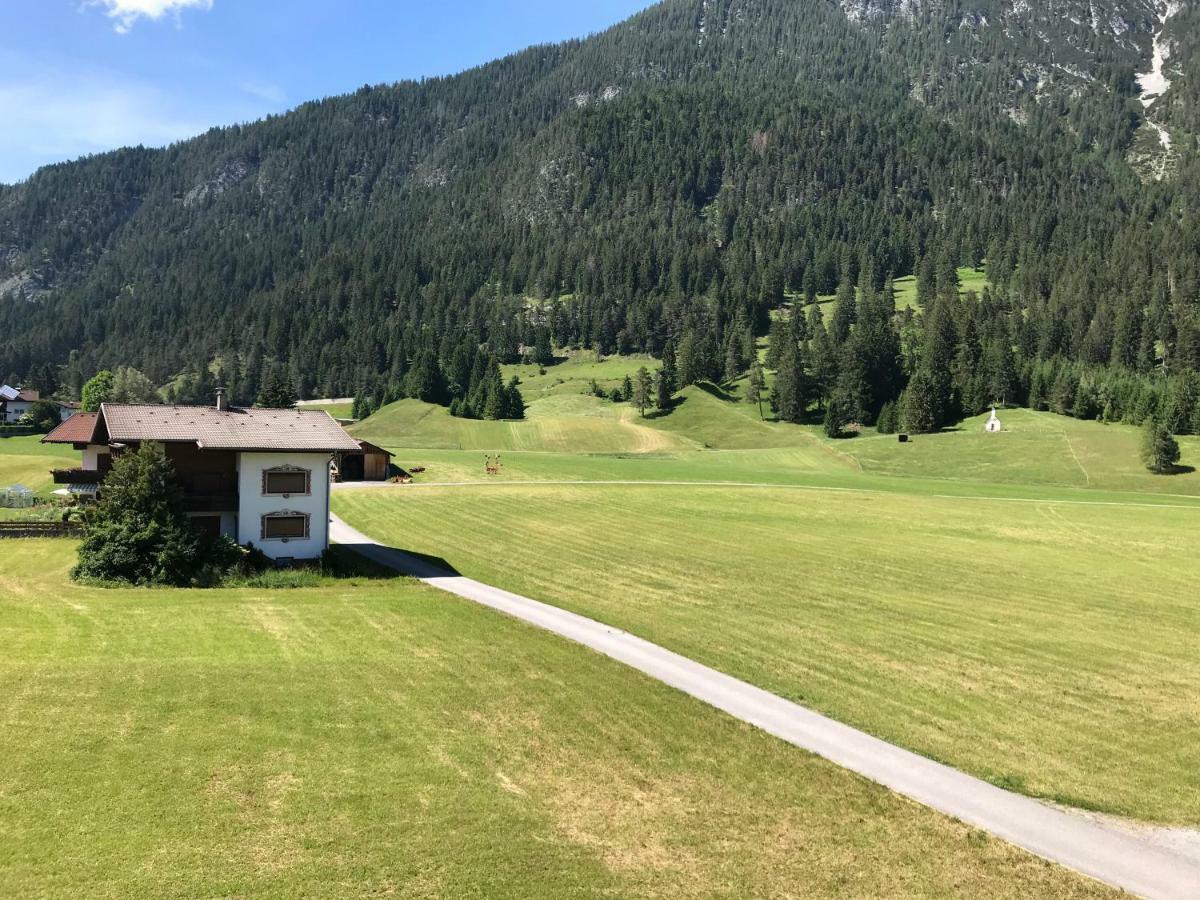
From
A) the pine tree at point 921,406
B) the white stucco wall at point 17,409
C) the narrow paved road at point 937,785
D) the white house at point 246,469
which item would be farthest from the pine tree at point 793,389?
the white stucco wall at point 17,409

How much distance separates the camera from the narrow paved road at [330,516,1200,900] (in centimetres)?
1272

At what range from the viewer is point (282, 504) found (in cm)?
4094

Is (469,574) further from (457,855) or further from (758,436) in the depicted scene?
(758,436)

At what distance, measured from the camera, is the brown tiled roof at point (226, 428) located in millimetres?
39125

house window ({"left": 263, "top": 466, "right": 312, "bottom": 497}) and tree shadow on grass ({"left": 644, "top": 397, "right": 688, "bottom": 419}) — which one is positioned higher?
tree shadow on grass ({"left": 644, "top": 397, "right": 688, "bottom": 419})

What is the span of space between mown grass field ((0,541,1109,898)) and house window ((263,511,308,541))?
16.9 m

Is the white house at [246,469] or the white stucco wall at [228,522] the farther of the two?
the white stucco wall at [228,522]

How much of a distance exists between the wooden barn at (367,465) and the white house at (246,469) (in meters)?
41.3

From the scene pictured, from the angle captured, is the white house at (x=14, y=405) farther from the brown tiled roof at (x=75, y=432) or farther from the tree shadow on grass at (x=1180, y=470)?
the tree shadow on grass at (x=1180, y=470)

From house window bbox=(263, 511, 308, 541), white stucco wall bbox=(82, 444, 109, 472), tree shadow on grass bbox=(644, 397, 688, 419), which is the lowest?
house window bbox=(263, 511, 308, 541)

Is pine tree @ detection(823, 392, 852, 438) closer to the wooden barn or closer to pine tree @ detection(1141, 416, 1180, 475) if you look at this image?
pine tree @ detection(1141, 416, 1180, 475)

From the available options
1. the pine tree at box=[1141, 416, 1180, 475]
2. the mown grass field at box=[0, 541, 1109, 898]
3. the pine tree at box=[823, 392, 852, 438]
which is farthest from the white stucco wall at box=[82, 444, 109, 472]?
the pine tree at box=[823, 392, 852, 438]

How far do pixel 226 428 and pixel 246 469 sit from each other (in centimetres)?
312

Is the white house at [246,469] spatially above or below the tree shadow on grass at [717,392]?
below
